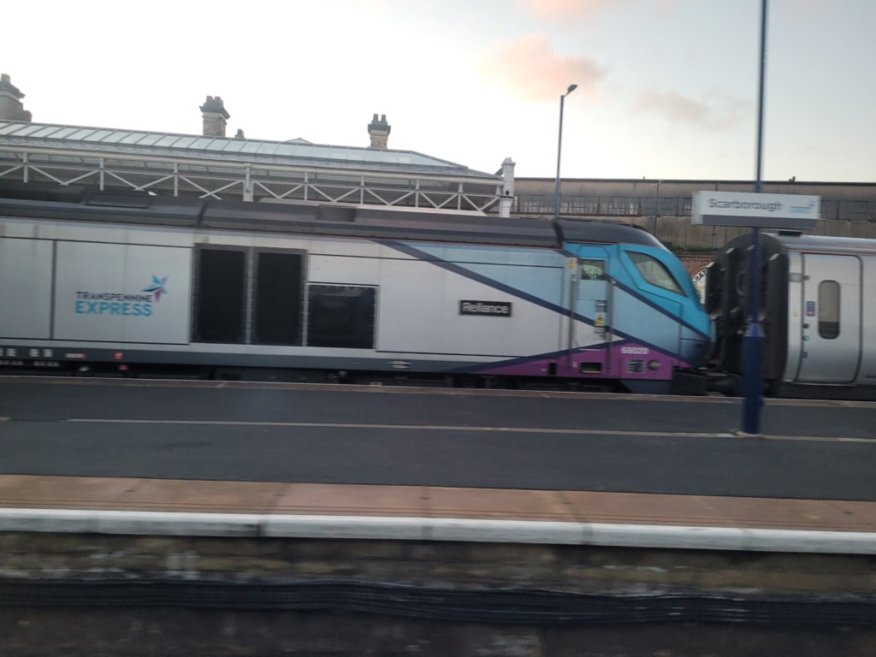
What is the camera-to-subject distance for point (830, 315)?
1317 cm

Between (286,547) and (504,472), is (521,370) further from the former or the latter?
(286,547)

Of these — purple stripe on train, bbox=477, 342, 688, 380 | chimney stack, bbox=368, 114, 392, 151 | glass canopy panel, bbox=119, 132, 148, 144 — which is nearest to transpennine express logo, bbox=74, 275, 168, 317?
purple stripe on train, bbox=477, 342, 688, 380

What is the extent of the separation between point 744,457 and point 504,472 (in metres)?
2.62

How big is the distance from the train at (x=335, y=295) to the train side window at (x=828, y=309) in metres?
2.14

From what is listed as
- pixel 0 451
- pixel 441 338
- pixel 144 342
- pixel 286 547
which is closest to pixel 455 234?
pixel 441 338

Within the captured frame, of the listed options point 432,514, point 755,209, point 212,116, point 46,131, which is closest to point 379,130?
point 212,116

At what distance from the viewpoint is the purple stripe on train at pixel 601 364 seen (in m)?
12.9

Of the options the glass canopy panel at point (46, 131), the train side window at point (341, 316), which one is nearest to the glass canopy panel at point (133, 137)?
the glass canopy panel at point (46, 131)

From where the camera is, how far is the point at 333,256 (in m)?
12.5

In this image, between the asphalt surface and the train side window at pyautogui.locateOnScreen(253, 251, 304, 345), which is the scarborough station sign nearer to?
the asphalt surface

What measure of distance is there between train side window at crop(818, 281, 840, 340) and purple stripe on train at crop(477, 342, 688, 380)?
9.79 ft

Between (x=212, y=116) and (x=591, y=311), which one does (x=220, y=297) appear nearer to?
(x=591, y=311)

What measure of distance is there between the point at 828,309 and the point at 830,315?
12cm

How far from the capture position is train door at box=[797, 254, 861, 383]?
1313 centimetres
